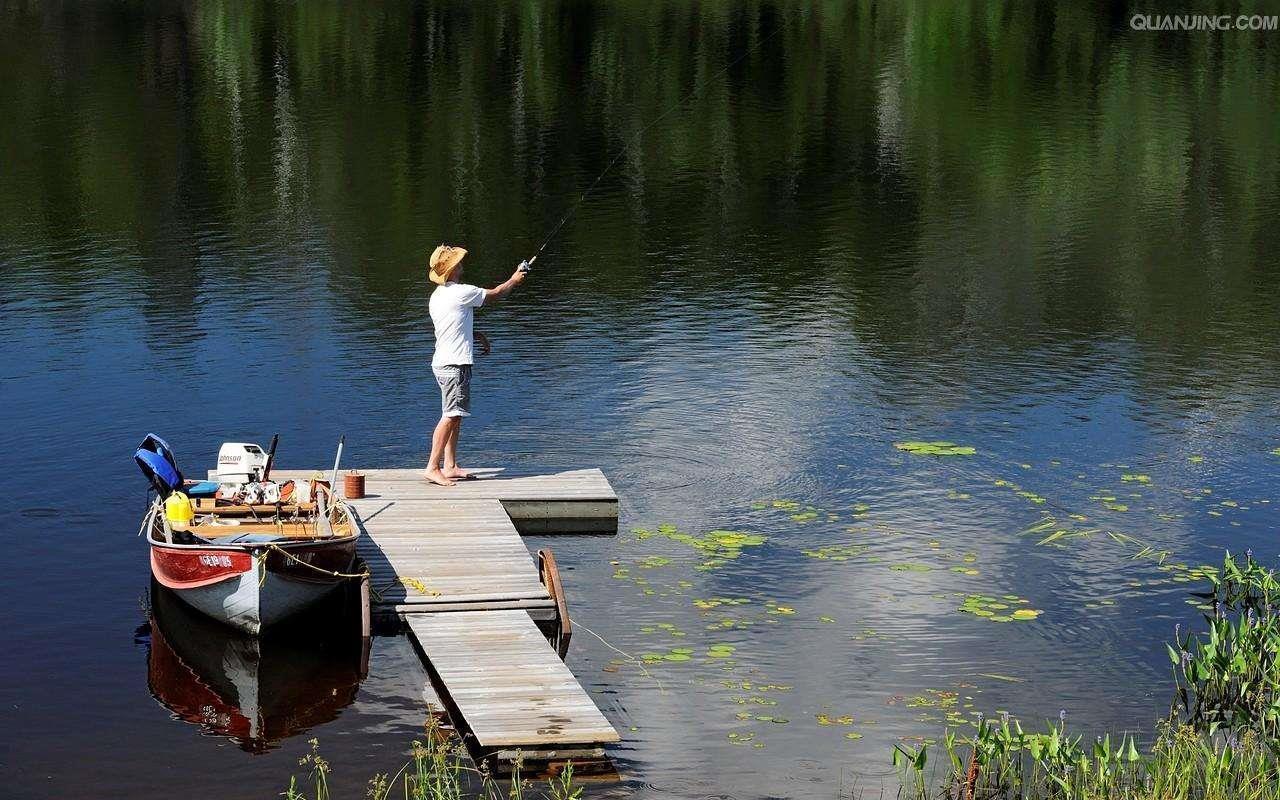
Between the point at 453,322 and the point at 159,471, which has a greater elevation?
the point at 453,322

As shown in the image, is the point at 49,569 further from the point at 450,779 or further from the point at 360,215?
the point at 360,215

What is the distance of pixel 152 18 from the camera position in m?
65.8

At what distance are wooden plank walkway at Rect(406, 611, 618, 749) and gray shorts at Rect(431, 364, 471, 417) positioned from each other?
3152 mm

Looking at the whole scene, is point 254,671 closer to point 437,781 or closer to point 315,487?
point 315,487

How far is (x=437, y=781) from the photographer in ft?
36.9

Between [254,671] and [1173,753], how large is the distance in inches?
274

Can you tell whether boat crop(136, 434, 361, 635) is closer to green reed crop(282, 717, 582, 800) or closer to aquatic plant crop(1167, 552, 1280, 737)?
green reed crop(282, 717, 582, 800)

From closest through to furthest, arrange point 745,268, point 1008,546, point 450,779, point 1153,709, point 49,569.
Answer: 1. point 450,779
2. point 1153,709
3. point 49,569
4. point 1008,546
5. point 745,268

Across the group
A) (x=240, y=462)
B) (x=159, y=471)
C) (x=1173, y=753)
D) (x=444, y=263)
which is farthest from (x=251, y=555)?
(x=1173, y=753)

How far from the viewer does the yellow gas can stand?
48.3 ft

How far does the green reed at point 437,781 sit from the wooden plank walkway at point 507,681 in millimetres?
237

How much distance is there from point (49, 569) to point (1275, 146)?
3923 cm

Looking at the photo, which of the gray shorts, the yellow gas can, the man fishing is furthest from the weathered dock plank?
the yellow gas can

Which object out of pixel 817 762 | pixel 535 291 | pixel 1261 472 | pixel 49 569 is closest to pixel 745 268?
pixel 535 291
